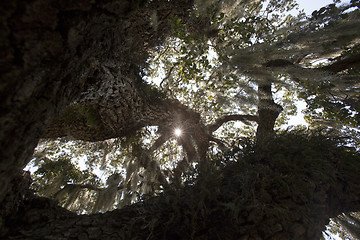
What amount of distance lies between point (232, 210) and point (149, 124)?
327 centimetres

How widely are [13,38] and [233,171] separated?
2324mm

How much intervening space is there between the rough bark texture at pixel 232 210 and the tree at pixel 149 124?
0.01 meters

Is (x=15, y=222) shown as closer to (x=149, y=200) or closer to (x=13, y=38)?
(x=149, y=200)

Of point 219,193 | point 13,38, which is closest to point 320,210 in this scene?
point 219,193

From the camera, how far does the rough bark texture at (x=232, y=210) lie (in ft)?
5.08

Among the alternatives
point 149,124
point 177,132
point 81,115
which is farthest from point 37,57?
point 177,132

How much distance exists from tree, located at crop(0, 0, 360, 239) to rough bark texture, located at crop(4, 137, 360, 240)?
0.01 m

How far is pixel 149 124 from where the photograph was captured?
4.54m

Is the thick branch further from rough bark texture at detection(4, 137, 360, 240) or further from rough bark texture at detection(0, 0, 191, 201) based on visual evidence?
rough bark texture at detection(0, 0, 191, 201)

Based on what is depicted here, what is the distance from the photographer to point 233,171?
226 cm

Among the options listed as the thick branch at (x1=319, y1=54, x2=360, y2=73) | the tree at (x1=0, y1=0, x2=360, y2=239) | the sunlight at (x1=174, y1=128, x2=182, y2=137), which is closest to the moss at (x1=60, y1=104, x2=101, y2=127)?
the tree at (x1=0, y1=0, x2=360, y2=239)

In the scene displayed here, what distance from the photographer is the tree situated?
0.91 m

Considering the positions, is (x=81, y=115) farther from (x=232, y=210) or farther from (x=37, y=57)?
(x=232, y=210)

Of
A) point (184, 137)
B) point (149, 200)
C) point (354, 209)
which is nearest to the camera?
point (149, 200)
